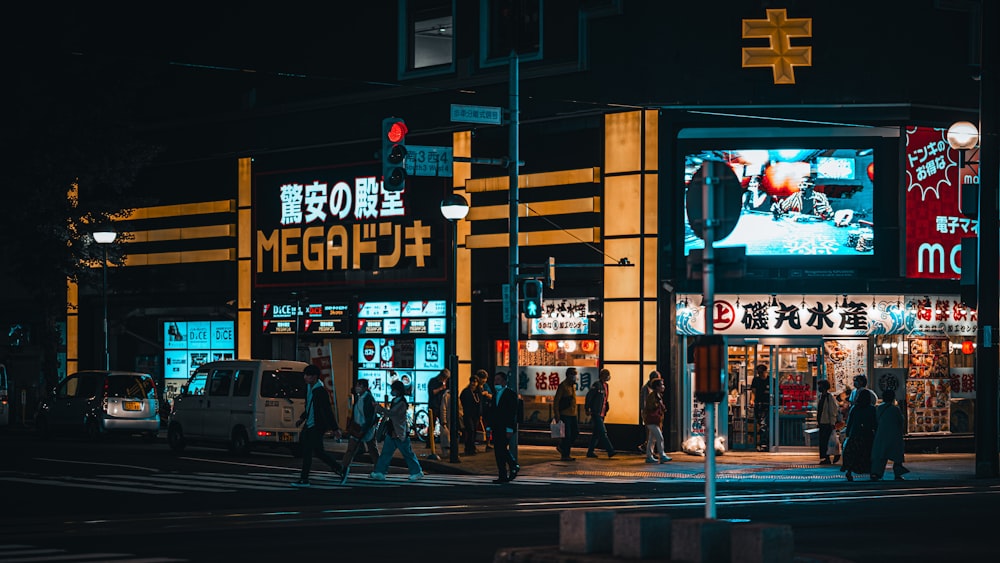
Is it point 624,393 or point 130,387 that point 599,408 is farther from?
point 130,387

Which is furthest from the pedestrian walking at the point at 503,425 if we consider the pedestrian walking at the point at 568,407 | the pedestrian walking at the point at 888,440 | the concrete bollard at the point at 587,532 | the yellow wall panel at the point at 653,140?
the concrete bollard at the point at 587,532

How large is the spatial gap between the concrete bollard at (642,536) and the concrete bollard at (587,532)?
292mm

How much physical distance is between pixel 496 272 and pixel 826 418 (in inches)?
366

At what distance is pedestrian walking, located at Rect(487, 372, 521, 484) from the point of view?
23.8m

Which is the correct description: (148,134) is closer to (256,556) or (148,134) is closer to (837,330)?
(837,330)

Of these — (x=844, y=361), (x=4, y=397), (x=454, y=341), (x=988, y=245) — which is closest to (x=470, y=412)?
(x=454, y=341)

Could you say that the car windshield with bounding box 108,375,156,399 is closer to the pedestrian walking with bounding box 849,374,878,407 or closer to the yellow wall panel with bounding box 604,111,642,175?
the yellow wall panel with bounding box 604,111,642,175

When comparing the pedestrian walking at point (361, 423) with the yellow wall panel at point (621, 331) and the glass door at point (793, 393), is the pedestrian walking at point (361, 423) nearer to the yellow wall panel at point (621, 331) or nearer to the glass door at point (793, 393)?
the yellow wall panel at point (621, 331)

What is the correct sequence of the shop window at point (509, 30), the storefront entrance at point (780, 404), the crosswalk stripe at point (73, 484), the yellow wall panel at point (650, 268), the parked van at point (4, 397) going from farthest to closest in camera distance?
the parked van at point (4, 397)
the shop window at point (509, 30)
the yellow wall panel at point (650, 268)
the storefront entrance at point (780, 404)
the crosswalk stripe at point (73, 484)

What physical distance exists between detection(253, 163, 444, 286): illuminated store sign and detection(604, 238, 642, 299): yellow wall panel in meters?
5.33

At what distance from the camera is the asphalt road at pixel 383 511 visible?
48.0ft

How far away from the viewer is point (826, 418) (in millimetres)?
28484

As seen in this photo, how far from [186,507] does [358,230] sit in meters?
18.7

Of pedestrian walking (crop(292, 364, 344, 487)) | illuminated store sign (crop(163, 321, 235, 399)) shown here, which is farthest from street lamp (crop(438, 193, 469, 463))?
illuminated store sign (crop(163, 321, 235, 399))
